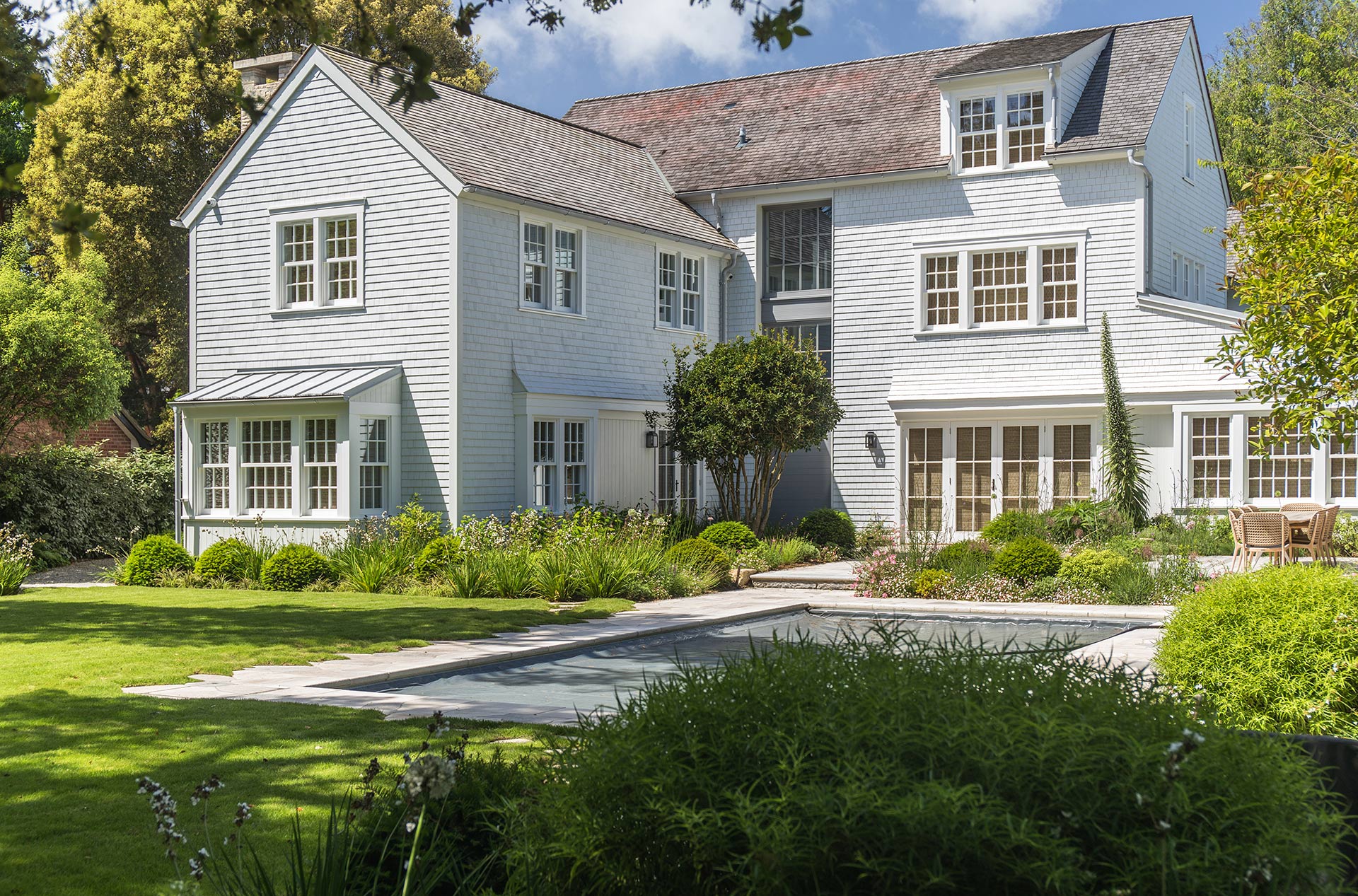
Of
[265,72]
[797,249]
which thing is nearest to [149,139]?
[265,72]

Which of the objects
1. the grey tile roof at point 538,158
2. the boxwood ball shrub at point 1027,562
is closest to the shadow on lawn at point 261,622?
the boxwood ball shrub at point 1027,562

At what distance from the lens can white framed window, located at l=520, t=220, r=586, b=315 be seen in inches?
830

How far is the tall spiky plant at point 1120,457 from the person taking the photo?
69.5 feet

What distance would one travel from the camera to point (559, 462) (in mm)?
21281

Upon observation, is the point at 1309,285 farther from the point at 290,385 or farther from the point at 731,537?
the point at 290,385

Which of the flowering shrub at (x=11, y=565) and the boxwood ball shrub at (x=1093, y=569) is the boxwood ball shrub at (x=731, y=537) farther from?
the flowering shrub at (x=11, y=565)

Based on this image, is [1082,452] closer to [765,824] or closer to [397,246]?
[397,246]

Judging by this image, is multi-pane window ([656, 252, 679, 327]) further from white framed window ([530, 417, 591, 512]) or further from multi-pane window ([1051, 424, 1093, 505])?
multi-pane window ([1051, 424, 1093, 505])

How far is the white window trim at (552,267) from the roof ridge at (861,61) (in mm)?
9178

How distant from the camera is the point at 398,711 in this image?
340 inches

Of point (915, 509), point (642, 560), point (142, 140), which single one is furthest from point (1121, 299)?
point (142, 140)

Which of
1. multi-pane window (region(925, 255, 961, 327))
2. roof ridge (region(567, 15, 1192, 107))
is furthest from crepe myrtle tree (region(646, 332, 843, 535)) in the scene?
roof ridge (region(567, 15, 1192, 107))

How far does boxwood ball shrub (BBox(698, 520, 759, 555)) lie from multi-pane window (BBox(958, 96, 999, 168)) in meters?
9.34

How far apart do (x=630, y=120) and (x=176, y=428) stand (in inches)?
548
